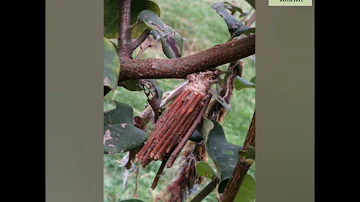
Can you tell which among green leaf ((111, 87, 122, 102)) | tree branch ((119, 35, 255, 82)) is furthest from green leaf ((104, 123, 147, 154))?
tree branch ((119, 35, 255, 82))

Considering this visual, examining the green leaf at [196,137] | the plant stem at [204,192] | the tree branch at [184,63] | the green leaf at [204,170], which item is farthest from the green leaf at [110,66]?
the plant stem at [204,192]

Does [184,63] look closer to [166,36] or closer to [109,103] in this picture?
[166,36]

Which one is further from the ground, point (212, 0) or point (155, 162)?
point (212, 0)

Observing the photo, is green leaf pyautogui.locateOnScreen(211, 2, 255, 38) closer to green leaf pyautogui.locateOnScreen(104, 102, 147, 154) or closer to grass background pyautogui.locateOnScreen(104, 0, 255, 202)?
grass background pyautogui.locateOnScreen(104, 0, 255, 202)

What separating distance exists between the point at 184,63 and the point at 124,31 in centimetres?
33

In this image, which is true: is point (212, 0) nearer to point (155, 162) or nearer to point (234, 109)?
point (234, 109)

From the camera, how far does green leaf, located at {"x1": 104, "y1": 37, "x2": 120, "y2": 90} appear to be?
7.18 ft

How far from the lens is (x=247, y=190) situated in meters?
2.23

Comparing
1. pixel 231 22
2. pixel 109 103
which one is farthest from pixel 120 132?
Answer: pixel 231 22

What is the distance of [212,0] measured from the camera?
2283 millimetres

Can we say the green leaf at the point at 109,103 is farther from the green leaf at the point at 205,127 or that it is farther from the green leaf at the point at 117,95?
the green leaf at the point at 205,127
